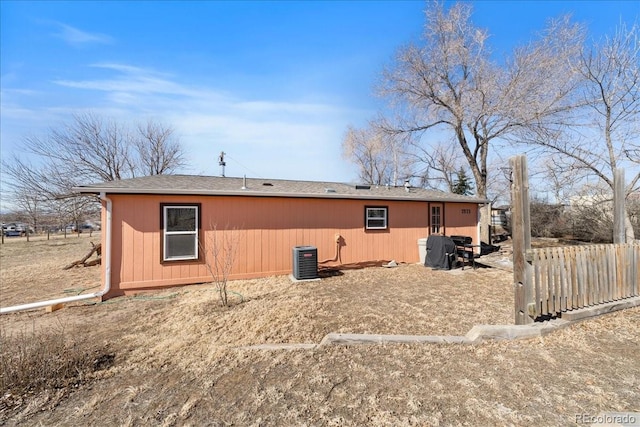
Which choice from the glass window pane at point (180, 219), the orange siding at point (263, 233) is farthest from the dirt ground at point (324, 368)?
the glass window pane at point (180, 219)

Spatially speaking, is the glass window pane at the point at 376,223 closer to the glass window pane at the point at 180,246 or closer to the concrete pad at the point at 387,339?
the glass window pane at the point at 180,246

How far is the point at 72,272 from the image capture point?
8930 millimetres

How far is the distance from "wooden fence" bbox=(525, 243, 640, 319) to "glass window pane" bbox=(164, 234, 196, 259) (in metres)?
7.00

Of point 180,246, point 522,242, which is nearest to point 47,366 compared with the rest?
point 180,246

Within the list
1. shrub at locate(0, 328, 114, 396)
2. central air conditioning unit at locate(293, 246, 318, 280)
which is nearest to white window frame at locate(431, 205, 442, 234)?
central air conditioning unit at locate(293, 246, 318, 280)

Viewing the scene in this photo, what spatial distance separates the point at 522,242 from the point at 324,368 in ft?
10.5

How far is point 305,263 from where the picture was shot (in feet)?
23.7

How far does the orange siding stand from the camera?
21.0 ft

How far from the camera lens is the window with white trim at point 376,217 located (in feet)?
29.5

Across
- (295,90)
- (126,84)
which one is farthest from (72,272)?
(295,90)

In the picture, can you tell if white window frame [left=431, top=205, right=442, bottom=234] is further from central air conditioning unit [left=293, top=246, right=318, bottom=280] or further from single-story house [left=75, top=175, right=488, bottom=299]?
central air conditioning unit [left=293, top=246, right=318, bottom=280]

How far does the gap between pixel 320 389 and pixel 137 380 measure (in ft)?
6.31

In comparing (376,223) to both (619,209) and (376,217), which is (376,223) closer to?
(376,217)

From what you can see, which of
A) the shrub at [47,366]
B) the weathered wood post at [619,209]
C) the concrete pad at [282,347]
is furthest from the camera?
the weathered wood post at [619,209]
